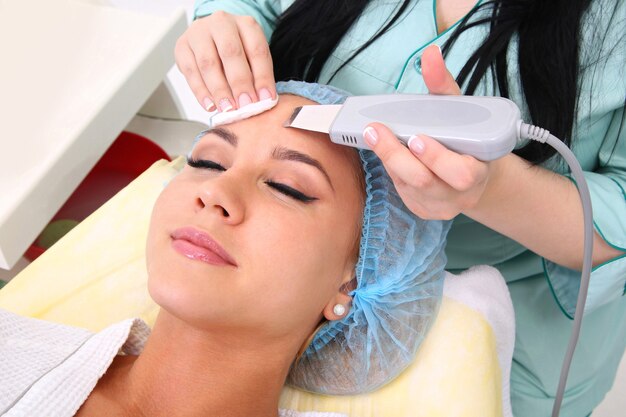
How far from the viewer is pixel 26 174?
1156 mm

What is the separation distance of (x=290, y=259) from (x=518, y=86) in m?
0.46

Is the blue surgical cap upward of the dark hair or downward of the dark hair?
downward

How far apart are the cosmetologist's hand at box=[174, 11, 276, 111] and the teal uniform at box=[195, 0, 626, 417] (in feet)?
0.70

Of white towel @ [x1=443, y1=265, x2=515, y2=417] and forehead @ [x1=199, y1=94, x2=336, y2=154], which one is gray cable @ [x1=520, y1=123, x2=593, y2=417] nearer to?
white towel @ [x1=443, y1=265, x2=515, y2=417]

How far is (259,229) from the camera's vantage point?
84 centimetres

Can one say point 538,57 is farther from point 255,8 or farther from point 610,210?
point 255,8

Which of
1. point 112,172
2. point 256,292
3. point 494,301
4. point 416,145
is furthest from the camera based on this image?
point 112,172

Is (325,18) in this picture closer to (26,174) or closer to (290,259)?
(290,259)

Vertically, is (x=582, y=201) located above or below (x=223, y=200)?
above

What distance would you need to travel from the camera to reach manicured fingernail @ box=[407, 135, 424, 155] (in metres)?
0.68

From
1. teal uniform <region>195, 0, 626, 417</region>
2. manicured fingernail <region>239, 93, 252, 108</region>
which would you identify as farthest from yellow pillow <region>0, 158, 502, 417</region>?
manicured fingernail <region>239, 93, 252, 108</region>

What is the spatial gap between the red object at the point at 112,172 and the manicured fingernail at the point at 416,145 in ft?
3.77

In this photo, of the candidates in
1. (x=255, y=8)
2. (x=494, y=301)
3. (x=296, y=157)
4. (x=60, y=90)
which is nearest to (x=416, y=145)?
(x=296, y=157)

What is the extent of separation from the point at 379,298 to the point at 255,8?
650 mm
